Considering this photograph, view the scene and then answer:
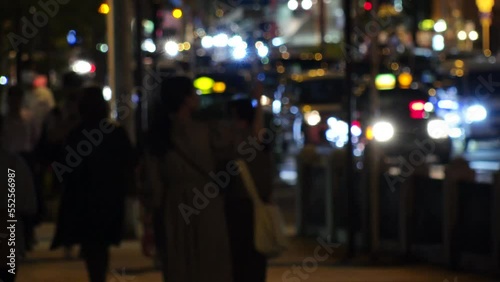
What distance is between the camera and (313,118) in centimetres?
2966

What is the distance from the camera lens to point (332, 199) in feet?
51.0

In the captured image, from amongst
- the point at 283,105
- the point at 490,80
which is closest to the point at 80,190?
the point at 283,105

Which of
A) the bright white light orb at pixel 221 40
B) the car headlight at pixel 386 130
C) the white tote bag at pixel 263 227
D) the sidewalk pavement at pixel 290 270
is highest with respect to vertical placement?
the bright white light orb at pixel 221 40

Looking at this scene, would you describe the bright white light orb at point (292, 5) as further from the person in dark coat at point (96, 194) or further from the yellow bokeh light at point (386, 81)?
the person in dark coat at point (96, 194)

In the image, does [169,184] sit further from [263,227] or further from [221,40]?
[221,40]

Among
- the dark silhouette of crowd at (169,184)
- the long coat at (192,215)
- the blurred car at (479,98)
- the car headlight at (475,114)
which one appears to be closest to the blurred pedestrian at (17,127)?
the dark silhouette of crowd at (169,184)

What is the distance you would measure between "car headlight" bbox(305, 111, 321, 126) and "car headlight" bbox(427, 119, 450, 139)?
106 inches

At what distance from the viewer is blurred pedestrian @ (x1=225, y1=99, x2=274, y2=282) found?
357 inches

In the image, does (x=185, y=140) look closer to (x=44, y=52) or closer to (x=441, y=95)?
(x=44, y=52)

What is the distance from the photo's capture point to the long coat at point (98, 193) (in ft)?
32.4

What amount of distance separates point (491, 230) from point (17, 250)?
6.02 meters

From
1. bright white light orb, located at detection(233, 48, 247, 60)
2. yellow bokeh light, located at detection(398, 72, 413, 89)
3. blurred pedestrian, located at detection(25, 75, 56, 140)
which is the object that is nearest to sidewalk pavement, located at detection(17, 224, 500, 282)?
blurred pedestrian, located at detection(25, 75, 56, 140)

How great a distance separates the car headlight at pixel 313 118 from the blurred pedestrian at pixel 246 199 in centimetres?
1947

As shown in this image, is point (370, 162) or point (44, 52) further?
point (44, 52)
